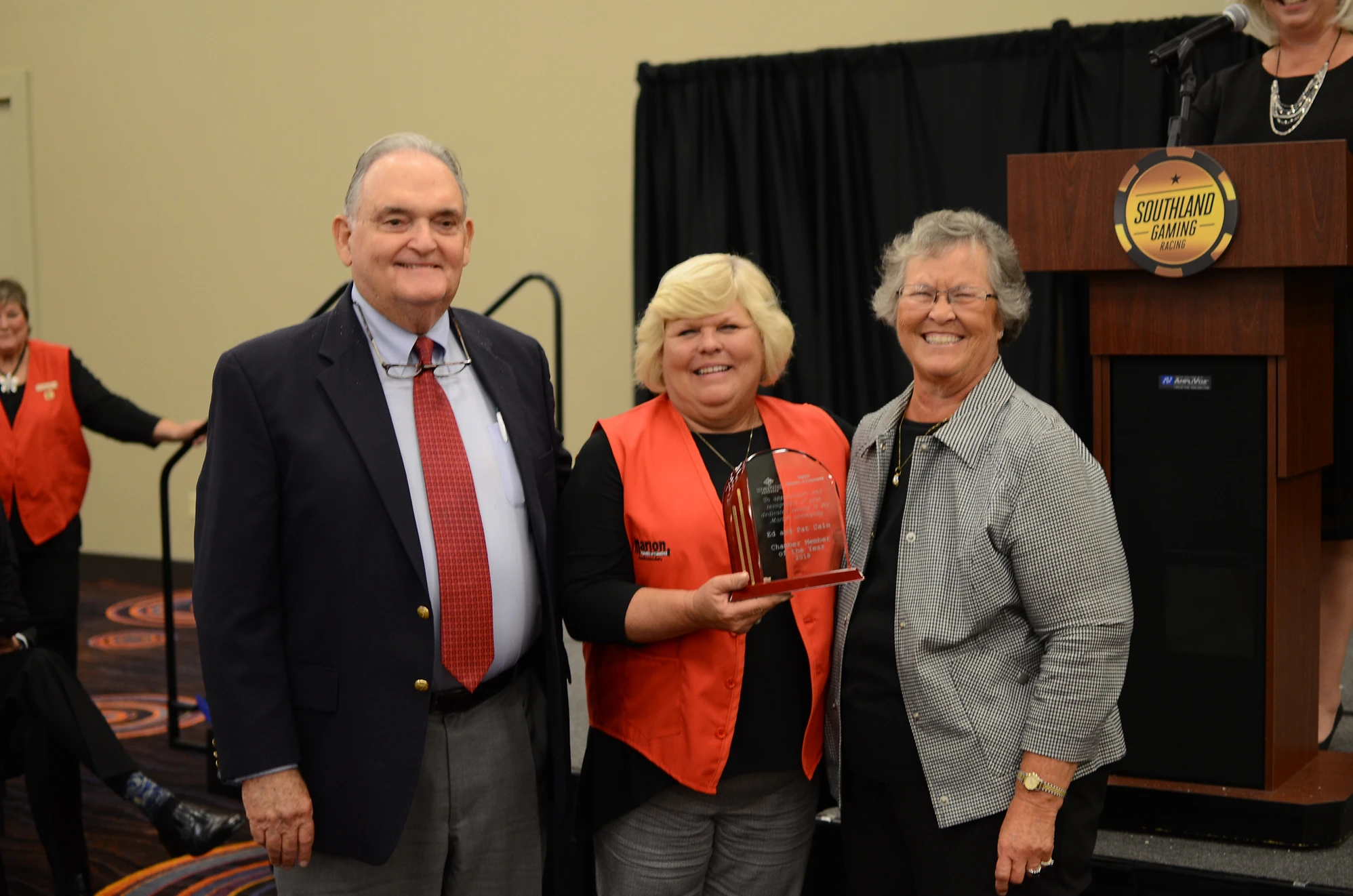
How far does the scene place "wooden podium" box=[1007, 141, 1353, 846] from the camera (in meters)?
2.44

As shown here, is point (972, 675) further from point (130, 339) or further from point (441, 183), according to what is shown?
point (130, 339)

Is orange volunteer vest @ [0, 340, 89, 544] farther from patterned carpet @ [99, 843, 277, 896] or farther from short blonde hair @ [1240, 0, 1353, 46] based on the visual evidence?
short blonde hair @ [1240, 0, 1353, 46]

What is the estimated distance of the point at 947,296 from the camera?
1884mm

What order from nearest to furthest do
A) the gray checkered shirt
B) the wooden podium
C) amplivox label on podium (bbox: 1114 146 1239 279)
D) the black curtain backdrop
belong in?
the gray checkered shirt < amplivox label on podium (bbox: 1114 146 1239 279) < the wooden podium < the black curtain backdrop

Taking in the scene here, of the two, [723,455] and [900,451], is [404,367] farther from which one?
[900,451]

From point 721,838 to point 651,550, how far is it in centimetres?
47

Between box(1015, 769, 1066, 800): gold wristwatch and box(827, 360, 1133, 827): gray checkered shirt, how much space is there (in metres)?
0.03

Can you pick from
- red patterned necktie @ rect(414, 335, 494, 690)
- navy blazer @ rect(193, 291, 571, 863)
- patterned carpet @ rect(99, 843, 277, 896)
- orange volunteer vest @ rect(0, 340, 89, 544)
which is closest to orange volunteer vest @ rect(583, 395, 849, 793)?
red patterned necktie @ rect(414, 335, 494, 690)

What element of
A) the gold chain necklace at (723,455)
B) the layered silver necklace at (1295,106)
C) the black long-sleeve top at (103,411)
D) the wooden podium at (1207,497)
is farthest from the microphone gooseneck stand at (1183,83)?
the black long-sleeve top at (103,411)

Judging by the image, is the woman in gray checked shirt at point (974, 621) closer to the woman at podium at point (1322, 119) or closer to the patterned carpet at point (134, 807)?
the woman at podium at point (1322, 119)

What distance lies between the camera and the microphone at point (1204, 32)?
242 cm

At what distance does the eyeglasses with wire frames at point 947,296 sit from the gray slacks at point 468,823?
847mm

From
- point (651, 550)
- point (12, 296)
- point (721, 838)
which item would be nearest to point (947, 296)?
point (651, 550)

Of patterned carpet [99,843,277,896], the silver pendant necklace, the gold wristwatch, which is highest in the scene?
the silver pendant necklace
